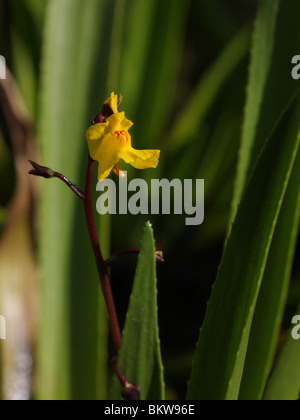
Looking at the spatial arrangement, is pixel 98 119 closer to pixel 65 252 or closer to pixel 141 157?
pixel 141 157

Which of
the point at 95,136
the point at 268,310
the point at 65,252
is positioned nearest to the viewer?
the point at 95,136

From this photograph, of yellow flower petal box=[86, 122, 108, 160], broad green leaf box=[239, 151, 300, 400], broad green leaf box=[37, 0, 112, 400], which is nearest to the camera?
yellow flower petal box=[86, 122, 108, 160]

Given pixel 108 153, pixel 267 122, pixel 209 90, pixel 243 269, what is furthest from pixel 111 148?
pixel 209 90

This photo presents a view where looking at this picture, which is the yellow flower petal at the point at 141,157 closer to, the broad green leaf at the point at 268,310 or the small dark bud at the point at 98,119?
the small dark bud at the point at 98,119

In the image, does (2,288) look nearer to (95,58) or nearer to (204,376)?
(95,58)

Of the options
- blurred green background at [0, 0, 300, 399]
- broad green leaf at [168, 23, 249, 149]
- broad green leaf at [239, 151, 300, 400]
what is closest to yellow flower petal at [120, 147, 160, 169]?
broad green leaf at [239, 151, 300, 400]

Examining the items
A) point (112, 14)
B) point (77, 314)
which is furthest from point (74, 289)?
point (112, 14)

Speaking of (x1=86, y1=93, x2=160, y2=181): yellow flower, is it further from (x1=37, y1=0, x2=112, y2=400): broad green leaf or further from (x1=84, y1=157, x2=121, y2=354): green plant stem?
(x1=37, y1=0, x2=112, y2=400): broad green leaf
